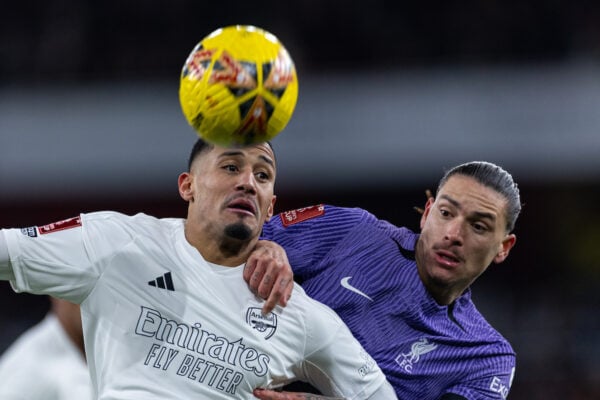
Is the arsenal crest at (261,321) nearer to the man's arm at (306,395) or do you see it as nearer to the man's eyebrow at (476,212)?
the man's arm at (306,395)

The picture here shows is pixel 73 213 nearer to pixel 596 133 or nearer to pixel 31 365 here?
pixel 596 133

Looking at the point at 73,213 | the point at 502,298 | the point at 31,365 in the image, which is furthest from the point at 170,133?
the point at 31,365

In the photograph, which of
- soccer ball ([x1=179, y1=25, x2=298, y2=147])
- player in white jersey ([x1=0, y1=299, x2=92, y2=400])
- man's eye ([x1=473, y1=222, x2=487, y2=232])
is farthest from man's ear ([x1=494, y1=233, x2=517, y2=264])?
player in white jersey ([x1=0, y1=299, x2=92, y2=400])

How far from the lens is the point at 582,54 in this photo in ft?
44.8

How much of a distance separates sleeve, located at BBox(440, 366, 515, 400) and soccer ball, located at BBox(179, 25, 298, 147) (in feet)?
6.00

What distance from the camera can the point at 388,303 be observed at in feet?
16.9

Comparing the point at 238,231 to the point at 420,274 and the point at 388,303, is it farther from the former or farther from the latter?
the point at 420,274

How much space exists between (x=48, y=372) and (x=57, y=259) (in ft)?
6.19

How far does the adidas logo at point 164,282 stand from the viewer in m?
4.40

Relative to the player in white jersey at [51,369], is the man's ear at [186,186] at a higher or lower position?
higher

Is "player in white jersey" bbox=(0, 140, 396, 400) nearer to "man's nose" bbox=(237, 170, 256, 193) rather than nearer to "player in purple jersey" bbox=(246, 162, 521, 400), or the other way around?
"man's nose" bbox=(237, 170, 256, 193)

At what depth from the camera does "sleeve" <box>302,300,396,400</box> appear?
4535 millimetres

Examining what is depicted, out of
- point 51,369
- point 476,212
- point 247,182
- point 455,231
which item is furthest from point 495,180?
point 51,369

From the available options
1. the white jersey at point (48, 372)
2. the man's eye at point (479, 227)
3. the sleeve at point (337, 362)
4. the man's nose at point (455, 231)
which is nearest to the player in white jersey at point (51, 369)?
the white jersey at point (48, 372)
